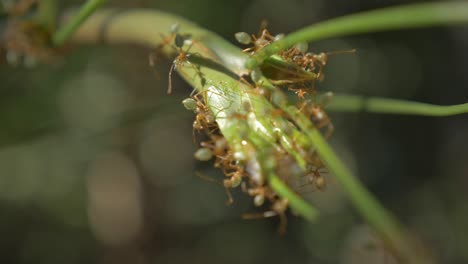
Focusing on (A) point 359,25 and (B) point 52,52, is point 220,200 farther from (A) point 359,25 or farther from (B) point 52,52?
(A) point 359,25

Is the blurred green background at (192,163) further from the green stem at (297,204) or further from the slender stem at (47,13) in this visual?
the green stem at (297,204)

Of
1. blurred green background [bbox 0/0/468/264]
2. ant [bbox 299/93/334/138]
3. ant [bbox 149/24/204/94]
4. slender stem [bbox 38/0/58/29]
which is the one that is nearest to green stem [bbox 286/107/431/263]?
ant [bbox 299/93/334/138]

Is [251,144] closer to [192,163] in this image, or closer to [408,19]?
[408,19]

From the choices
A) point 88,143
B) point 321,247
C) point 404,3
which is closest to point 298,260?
point 321,247

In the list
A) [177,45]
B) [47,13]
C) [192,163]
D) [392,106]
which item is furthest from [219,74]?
Answer: [192,163]

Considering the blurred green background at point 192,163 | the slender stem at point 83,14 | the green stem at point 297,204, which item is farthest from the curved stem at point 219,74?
the blurred green background at point 192,163

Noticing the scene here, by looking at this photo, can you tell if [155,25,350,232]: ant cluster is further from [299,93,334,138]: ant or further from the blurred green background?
the blurred green background
